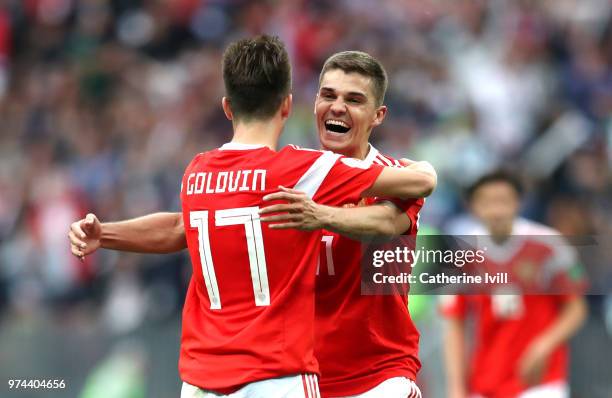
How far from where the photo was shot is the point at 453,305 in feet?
24.1

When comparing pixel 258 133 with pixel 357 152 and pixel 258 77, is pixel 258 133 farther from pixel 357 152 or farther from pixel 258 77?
pixel 357 152

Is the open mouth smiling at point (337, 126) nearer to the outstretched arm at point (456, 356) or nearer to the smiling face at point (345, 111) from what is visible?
the smiling face at point (345, 111)

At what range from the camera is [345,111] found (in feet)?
16.7

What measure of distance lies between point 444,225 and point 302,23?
9.97ft

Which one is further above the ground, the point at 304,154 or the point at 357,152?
the point at 357,152

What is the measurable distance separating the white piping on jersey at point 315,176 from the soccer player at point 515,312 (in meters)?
3.34

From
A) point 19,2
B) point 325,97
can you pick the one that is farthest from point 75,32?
point 325,97

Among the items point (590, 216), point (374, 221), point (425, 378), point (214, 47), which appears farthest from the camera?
point (214, 47)

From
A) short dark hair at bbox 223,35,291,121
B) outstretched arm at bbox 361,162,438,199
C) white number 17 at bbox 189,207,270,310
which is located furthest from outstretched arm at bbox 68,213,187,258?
outstretched arm at bbox 361,162,438,199

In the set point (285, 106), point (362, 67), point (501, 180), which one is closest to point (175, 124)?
point (501, 180)

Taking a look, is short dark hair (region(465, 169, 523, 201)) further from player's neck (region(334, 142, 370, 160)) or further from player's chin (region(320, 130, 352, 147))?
player's chin (region(320, 130, 352, 147))

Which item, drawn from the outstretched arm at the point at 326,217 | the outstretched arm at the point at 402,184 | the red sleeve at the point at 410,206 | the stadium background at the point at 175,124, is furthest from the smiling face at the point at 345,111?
the stadium background at the point at 175,124

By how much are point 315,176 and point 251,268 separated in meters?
0.42

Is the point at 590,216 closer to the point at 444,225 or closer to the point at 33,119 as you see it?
the point at 444,225
